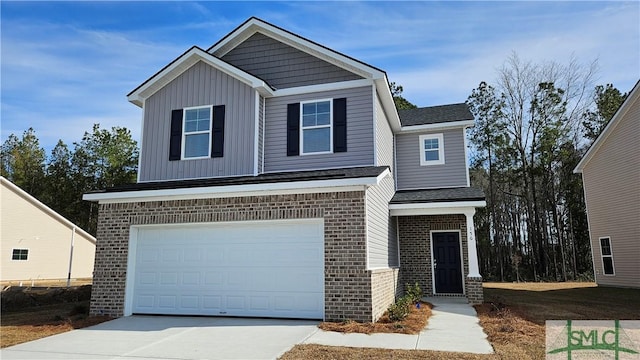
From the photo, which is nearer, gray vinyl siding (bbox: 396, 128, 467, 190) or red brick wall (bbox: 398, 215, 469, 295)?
red brick wall (bbox: 398, 215, 469, 295)

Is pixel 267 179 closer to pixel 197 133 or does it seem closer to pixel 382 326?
pixel 197 133

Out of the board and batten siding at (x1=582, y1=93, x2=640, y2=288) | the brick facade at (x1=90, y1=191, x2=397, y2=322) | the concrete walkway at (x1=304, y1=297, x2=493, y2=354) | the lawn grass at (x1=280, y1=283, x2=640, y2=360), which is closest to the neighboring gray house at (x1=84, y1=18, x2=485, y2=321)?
the brick facade at (x1=90, y1=191, x2=397, y2=322)

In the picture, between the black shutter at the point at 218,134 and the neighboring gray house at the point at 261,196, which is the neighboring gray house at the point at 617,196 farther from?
the black shutter at the point at 218,134

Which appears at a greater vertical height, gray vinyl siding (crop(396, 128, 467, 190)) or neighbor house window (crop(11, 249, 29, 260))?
gray vinyl siding (crop(396, 128, 467, 190))

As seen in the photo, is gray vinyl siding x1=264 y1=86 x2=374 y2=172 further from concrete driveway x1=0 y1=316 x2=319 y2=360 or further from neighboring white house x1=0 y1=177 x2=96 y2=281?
neighboring white house x1=0 y1=177 x2=96 y2=281

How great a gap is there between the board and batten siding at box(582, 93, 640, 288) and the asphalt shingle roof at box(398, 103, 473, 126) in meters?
6.54

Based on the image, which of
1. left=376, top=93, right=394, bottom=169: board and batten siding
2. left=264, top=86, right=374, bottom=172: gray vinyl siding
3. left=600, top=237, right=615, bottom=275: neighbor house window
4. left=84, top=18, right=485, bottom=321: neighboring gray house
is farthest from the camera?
left=600, top=237, right=615, bottom=275: neighbor house window

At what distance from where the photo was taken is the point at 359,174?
31.5ft

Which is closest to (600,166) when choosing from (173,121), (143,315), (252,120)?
(252,120)

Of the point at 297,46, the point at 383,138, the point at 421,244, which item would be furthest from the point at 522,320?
the point at 297,46

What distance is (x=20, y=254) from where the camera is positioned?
2397cm

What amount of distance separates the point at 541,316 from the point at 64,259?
27.0 meters

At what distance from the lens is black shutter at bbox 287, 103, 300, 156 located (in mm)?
11742

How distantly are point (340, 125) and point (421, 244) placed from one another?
605cm
